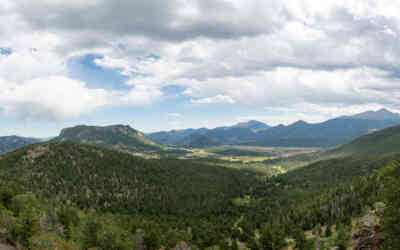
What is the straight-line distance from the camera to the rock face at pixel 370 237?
72.6 meters

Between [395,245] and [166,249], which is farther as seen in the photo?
[166,249]

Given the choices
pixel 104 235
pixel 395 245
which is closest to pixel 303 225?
pixel 395 245

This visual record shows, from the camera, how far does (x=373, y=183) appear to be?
573ft

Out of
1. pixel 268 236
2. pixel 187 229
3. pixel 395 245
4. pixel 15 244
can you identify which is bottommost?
pixel 187 229

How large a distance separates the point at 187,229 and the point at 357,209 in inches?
4531

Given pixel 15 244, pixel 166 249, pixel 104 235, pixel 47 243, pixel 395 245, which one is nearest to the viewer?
pixel 395 245

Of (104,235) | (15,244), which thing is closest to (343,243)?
(104,235)

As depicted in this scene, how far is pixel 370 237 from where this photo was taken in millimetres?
81375

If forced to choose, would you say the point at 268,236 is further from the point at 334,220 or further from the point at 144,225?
the point at 144,225

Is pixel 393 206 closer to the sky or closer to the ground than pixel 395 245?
closer to the sky

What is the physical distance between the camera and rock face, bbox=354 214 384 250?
72.6 metres

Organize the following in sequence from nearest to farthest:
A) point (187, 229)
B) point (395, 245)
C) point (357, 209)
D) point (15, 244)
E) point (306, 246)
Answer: point (395, 245) → point (15, 244) → point (306, 246) → point (357, 209) → point (187, 229)

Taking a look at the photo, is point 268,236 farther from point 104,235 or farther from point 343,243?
point 104,235

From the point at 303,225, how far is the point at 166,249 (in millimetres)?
93668
